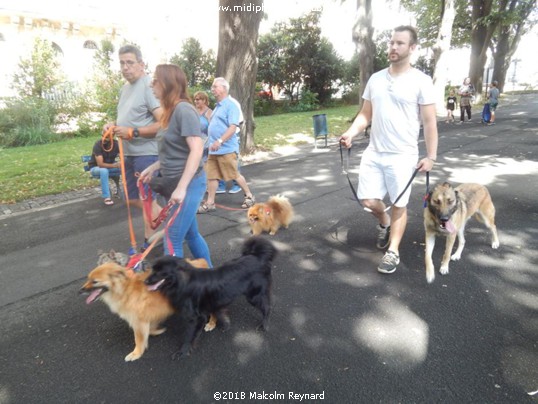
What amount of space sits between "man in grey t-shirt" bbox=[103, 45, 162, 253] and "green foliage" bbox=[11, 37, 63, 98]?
17.0 meters

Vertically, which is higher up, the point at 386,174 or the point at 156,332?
the point at 386,174

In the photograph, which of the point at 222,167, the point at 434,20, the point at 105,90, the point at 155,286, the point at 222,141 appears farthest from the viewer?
the point at 434,20

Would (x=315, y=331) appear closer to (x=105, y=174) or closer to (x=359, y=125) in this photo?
(x=359, y=125)

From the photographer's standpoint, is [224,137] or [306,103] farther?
[306,103]

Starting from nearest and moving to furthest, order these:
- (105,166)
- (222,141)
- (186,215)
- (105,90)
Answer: (186,215) → (222,141) → (105,166) → (105,90)

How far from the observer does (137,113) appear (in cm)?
405

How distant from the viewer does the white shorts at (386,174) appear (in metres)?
3.80

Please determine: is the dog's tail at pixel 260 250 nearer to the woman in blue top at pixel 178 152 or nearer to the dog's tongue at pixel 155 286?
the woman in blue top at pixel 178 152

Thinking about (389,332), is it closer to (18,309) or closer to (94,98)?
(18,309)

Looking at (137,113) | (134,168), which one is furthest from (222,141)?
(137,113)

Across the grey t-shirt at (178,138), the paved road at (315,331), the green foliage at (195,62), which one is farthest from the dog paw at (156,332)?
the green foliage at (195,62)

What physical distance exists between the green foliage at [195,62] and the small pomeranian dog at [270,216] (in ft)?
64.3

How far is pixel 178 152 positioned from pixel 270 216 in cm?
235

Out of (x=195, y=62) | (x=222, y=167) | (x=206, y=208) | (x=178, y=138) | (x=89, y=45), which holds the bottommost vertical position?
(x=206, y=208)
